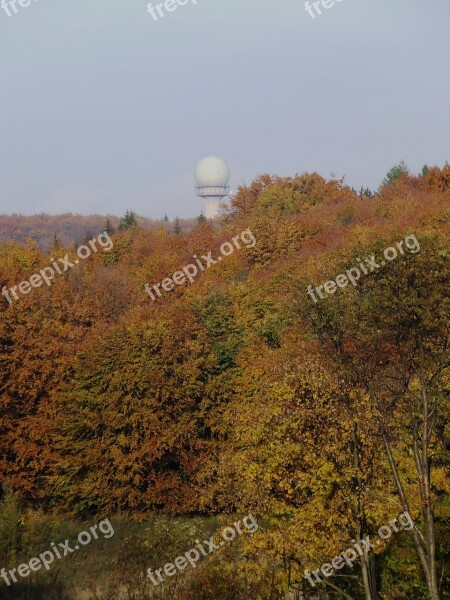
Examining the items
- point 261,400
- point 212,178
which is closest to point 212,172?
point 212,178

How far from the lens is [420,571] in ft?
62.0

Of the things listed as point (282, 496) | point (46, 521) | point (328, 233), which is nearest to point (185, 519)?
point (46, 521)

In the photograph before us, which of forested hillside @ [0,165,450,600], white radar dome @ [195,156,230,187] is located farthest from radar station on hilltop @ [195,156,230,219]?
forested hillside @ [0,165,450,600]

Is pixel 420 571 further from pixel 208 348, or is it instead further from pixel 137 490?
pixel 208 348

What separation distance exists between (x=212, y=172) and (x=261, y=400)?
10255 centimetres

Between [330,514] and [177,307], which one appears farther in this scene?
[177,307]

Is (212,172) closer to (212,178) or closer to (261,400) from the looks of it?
(212,178)

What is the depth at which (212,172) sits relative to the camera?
4579 inches

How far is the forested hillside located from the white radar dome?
50.7 metres

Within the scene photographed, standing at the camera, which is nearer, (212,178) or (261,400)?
(261,400)

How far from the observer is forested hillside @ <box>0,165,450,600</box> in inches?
578

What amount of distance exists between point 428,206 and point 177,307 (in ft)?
98.0

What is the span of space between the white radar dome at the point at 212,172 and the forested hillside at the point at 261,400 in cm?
5071

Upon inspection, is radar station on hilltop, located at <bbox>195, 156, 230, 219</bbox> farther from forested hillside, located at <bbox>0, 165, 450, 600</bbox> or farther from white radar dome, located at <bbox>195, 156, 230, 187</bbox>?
forested hillside, located at <bbox>0, 165, 450, 600</bbox>
